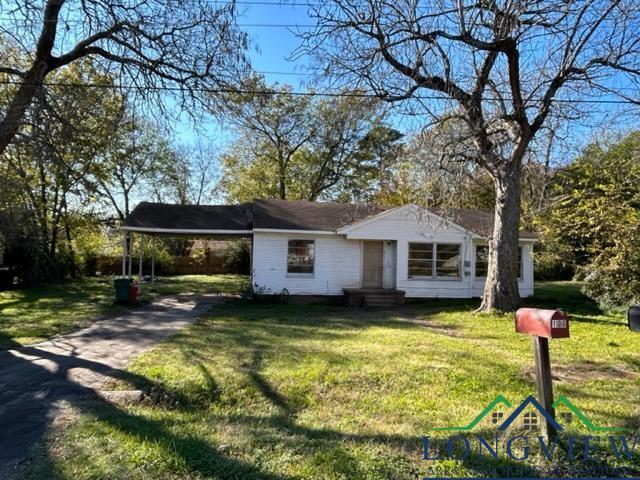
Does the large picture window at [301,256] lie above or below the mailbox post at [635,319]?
above

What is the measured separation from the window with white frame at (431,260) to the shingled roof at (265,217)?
1214 mm

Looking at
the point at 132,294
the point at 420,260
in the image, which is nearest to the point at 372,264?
the point at 420,260

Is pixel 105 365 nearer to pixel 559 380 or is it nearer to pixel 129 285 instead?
pixel 559 380

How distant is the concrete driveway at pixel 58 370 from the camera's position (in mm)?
3943

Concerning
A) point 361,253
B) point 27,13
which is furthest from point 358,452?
point 361,253

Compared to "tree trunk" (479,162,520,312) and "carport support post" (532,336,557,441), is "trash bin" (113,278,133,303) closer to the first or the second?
"tree trunk" (479,162,520,312)

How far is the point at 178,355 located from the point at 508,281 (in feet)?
31.9

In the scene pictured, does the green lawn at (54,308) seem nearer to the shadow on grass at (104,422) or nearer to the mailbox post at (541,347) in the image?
the shadow on grass at (104,422)

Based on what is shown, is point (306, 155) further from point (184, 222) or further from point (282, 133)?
point (184, 222)

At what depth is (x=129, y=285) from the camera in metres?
13.6

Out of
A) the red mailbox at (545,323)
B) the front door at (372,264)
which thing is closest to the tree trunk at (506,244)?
the front door at (372,264)

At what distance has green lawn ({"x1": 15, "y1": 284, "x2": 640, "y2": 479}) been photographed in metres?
3.26

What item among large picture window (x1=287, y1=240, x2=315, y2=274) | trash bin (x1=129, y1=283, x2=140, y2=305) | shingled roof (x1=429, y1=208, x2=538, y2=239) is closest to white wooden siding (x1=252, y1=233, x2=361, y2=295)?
large picture window (x1=287, y1=240, x2=315, y2=274)

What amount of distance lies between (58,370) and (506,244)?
11367 mm
